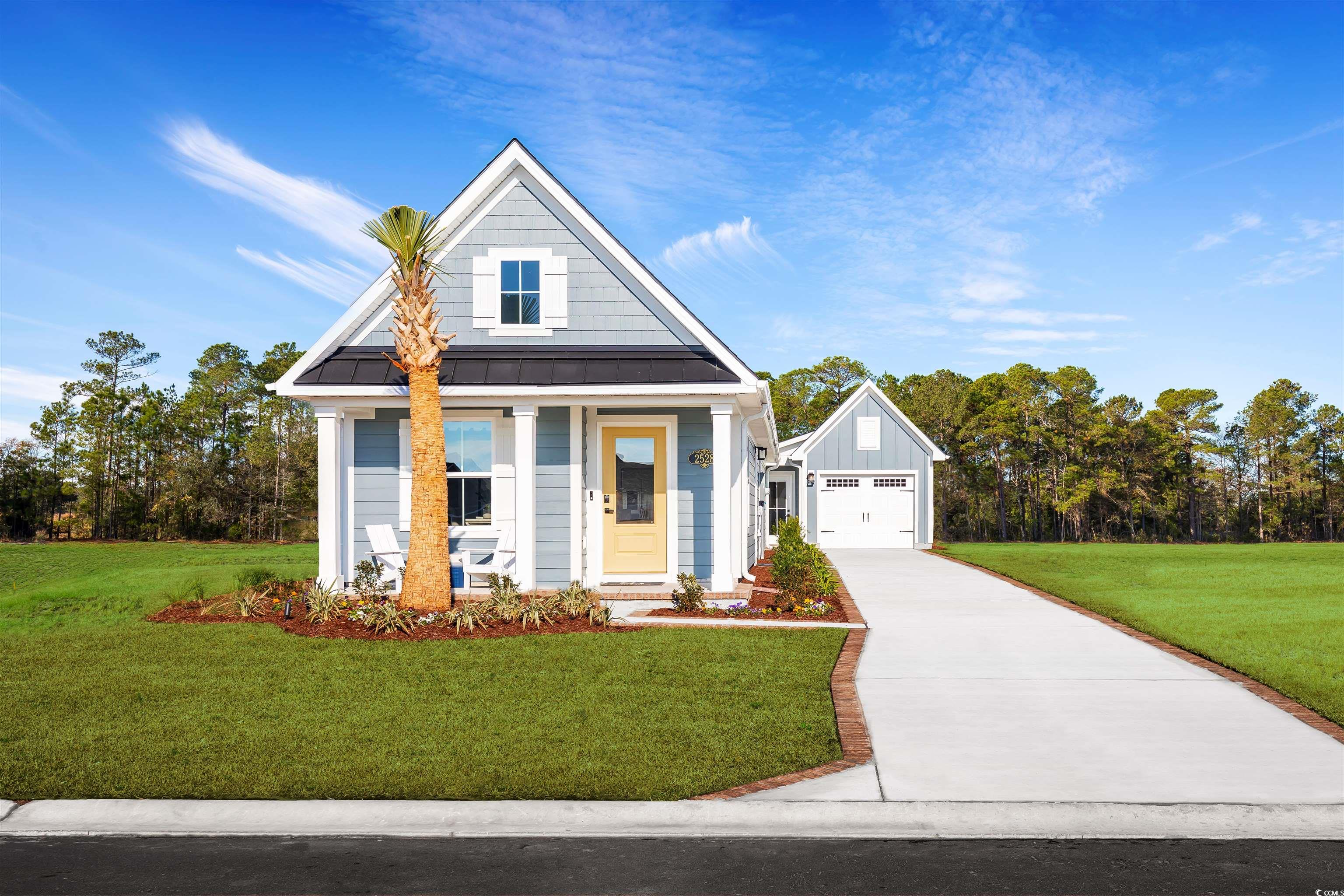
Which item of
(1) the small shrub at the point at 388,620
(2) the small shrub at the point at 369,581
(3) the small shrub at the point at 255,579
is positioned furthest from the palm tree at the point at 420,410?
(3) the small shrub at the point at 255,579

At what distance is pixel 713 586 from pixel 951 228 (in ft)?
41.6

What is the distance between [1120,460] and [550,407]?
109 ft

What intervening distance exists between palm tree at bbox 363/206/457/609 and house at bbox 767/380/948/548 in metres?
16.6

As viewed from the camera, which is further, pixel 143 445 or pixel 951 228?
pixel 143 445

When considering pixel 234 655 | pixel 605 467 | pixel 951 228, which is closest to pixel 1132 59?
pixel 951 228

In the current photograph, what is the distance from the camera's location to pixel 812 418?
147 ft

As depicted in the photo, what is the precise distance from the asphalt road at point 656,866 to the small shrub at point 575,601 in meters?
5.94

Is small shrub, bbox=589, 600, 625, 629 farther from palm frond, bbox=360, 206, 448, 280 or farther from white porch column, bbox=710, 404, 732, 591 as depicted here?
palm frond, bbox=360, 206, 448, 280

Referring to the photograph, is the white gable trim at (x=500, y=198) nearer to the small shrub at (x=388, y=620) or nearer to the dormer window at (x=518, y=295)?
the dormer window at (x=518, y=295)

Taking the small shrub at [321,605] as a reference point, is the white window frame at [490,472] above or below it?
above

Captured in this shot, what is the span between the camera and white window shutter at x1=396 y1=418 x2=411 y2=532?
12.6 meters

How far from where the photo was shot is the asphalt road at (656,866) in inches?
140

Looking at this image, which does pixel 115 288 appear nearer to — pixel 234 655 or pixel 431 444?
pixel 431 444

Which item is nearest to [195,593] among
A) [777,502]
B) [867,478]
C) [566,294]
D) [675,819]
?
[566,294]
